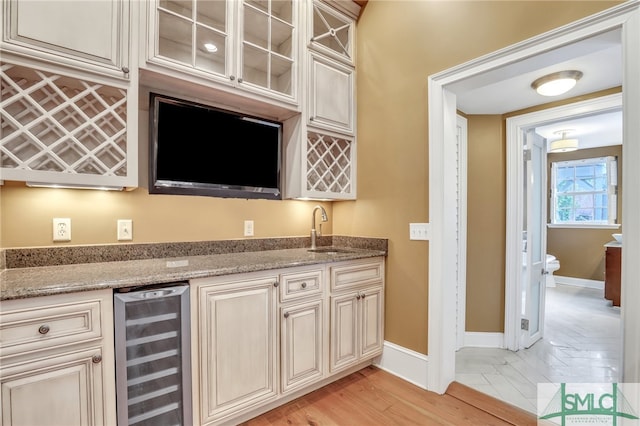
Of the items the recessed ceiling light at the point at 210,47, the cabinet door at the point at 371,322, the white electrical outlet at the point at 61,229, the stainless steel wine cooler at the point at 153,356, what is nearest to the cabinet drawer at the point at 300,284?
the cabinet door at the point at 371,322

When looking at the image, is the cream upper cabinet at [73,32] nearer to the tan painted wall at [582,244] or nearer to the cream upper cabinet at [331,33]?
the cream upper cabinet at [331,33]

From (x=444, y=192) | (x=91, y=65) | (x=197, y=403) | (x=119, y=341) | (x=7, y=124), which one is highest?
(x=91, y=65)

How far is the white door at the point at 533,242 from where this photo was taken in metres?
2.87

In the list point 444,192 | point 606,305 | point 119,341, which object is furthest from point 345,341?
point 606,305

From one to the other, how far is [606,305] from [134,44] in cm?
615

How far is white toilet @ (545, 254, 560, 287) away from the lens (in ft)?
16.4

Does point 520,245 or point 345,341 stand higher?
point 520,245

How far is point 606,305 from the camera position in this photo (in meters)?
4.30

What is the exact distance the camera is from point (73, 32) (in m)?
1.44

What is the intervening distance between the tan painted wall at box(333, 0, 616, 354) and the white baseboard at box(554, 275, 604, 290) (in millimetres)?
5152

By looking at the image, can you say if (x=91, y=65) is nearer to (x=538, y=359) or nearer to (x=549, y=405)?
(x=549, y=405)

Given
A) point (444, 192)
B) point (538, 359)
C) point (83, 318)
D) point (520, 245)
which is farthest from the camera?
point (520, 245)

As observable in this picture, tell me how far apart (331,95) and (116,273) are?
75.3 inches

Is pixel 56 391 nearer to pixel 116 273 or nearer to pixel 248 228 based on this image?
pixel 116 273
